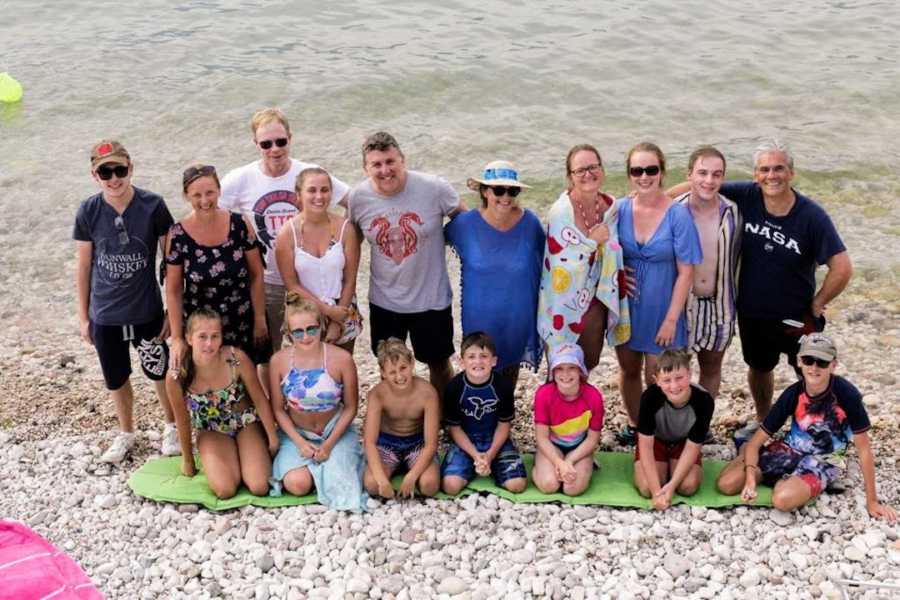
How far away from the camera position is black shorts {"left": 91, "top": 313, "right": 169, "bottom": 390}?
→ 20.3 feet

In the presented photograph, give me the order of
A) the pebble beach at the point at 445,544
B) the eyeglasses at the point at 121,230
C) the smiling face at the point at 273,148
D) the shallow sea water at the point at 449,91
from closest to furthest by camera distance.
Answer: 1. the pebble beach at the point at 445,544
2. the eyeglasses at the point at 121,230
3. the smiling face at the point at 273,148
4. the shallow sea water at the point at 449,91

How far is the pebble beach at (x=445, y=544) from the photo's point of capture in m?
4.93

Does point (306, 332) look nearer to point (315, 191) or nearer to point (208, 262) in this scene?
point (208, 262)

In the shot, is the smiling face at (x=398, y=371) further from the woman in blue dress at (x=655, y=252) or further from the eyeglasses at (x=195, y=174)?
the eyeglasses at (x=195, y=174)

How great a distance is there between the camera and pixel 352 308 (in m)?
6.30

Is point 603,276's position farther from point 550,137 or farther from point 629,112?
point 629,112

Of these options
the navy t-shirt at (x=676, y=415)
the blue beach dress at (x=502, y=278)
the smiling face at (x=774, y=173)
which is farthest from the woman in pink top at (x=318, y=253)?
the smiling face at (x=774, y=173)

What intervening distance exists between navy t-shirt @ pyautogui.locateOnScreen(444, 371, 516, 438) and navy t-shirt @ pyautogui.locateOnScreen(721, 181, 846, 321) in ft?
5.60

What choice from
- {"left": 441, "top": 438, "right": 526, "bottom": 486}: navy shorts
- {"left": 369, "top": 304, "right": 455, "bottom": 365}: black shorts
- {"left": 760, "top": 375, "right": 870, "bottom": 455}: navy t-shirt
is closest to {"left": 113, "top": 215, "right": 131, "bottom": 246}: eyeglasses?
{"left": 369, "top": 304, "right": 455, "bottom": 365}: black shorts

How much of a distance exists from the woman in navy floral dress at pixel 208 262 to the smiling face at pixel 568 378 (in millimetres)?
2040

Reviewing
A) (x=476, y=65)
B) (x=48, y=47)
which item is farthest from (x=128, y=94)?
(x=476, y=65)

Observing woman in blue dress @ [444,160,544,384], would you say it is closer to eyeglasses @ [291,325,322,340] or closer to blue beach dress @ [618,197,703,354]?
blue beach dress @ [618,197,703,354]

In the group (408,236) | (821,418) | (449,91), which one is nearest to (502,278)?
(408,236)

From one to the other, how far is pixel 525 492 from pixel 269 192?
8.73 feet
